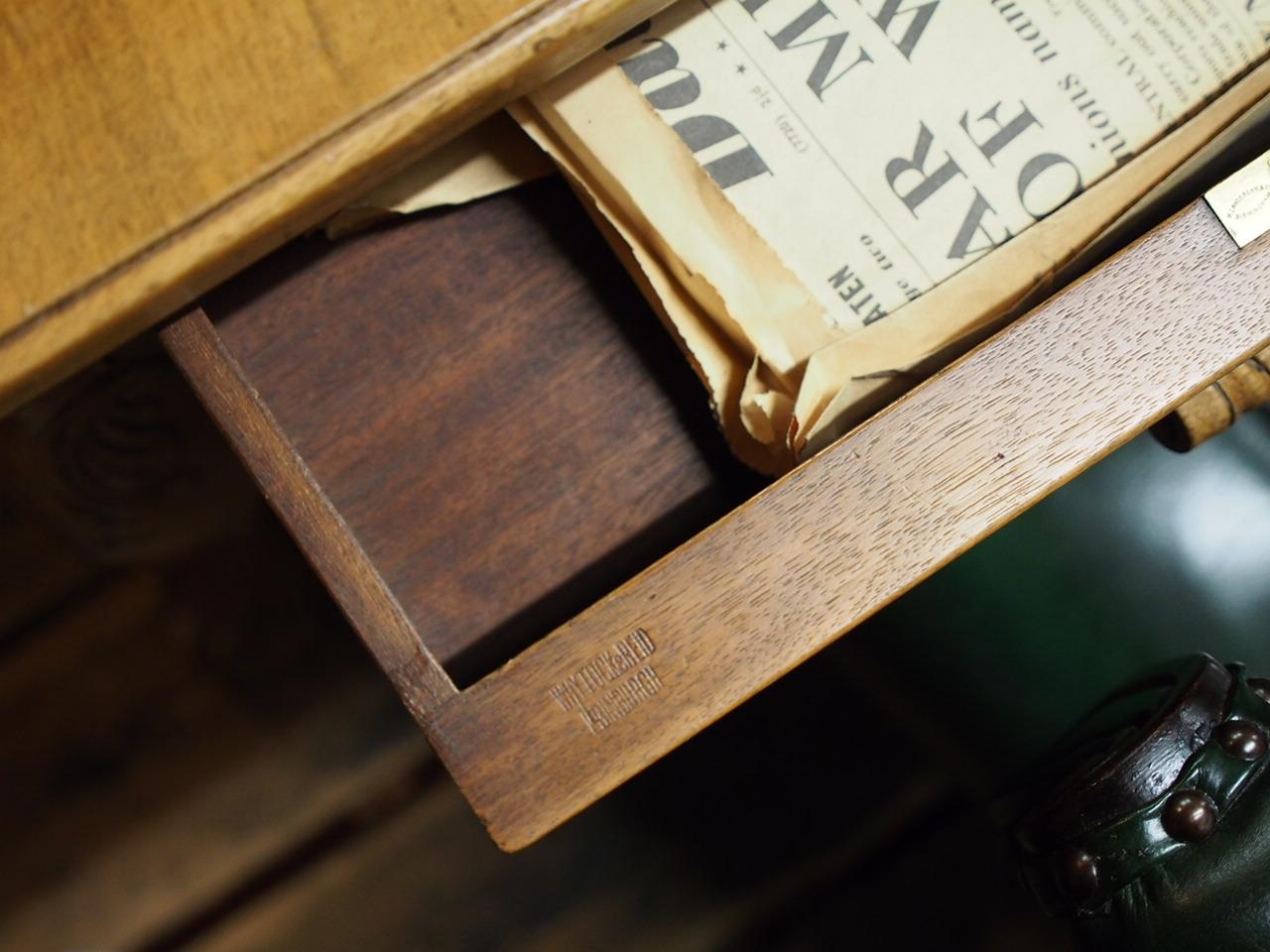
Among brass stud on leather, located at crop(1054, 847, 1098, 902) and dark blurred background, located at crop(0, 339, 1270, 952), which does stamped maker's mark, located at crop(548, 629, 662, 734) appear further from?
dark blurred background, located at crop(0, 339, 1270, 952)

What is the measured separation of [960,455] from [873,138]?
158 mm

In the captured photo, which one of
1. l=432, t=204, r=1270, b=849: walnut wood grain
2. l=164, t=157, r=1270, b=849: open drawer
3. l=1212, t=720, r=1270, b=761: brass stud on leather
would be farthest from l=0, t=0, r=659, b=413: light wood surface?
l=1212, t=720, r=1270, b=761: brass stud on leather

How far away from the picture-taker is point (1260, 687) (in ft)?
1.70

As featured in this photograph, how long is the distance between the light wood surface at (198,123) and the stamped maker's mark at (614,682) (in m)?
0.21

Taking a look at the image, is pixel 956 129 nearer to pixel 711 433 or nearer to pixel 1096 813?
pixel 711 433

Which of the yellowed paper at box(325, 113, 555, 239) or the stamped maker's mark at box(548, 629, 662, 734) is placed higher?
the yellowed paper at box(325, 113, 555, 239)

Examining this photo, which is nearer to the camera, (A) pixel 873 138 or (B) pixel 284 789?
(A) pixel 873 138

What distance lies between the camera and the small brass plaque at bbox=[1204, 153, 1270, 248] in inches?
16.6

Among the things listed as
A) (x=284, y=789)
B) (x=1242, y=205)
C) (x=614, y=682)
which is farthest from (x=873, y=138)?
(x=284, y=789)

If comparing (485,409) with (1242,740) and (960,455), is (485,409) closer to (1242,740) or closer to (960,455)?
(960,455)

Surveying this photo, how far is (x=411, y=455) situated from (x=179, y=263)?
13cm

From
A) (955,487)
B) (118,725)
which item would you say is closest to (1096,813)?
(955,487)

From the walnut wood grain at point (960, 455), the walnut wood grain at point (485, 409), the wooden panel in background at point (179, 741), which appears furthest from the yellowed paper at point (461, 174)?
the wooden panel in background at point (179, 741)

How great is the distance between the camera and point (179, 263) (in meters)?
0.42
